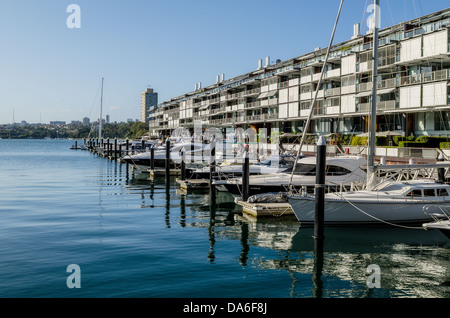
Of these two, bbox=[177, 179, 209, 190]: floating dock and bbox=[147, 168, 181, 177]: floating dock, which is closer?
bbox=[177, 179, 209, 190]: floating dock

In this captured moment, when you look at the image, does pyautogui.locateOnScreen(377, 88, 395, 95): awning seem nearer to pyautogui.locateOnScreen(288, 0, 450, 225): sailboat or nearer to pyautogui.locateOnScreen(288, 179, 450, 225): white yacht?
pyautogui.locateOnScreen(288, 0, 450, 225): sailboat

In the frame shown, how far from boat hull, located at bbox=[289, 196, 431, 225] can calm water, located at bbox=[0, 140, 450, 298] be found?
0.49m

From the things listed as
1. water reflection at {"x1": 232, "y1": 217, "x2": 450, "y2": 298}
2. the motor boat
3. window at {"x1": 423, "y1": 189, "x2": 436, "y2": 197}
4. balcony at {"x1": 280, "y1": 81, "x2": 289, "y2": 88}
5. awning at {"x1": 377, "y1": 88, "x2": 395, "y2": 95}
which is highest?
balcony at {"x1": 280, "y1": 81, "x2": 289, "y2": 88}

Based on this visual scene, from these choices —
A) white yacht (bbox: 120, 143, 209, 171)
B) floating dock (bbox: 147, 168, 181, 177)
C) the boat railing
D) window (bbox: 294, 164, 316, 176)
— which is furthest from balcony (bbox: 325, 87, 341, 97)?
the boat railing

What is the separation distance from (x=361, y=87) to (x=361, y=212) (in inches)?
1557

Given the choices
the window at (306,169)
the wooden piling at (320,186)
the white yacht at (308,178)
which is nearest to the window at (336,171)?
the white yacht at (308,178)

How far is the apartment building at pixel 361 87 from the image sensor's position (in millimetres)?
44406

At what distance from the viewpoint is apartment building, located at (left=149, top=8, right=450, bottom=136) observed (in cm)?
4441

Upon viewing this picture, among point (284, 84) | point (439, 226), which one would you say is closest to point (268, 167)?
point (439, 226)

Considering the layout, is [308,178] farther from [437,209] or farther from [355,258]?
[355,258]

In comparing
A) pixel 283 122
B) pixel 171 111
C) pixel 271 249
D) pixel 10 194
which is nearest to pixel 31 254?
pixel 271 249

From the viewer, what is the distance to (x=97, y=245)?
1602 centimetres
